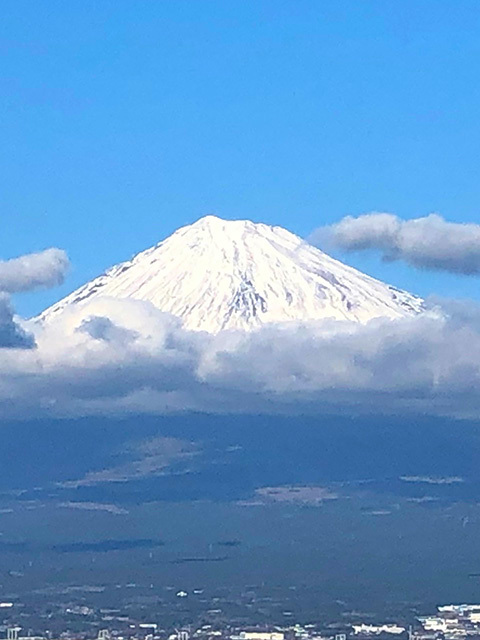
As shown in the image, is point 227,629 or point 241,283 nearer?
point 227,629

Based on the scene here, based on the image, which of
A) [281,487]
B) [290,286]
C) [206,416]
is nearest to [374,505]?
[281,487]

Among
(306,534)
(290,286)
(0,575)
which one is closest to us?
(0,575)

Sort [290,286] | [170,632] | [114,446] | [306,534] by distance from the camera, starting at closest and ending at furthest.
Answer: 1. [170,632]
2. [306,534]
3. [114,446]
4. [290,286]

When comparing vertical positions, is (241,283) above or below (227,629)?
above

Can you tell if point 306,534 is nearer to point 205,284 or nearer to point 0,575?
point 0,575

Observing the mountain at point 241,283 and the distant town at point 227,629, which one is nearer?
the distant town at point 227,629

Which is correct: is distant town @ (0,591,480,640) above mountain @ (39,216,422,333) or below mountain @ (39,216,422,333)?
below

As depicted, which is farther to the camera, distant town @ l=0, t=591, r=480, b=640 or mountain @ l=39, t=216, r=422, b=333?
mountain @ l=39, t=216, r=422, b=333

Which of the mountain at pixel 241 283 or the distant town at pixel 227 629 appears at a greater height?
the mountain at pixel 241 283
